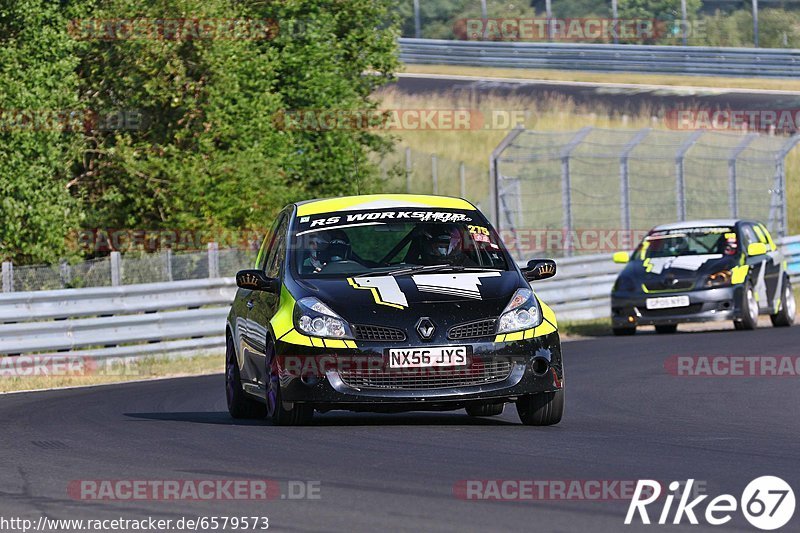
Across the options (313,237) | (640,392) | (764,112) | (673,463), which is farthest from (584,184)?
(673,463)

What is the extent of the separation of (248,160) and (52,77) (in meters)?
3.69

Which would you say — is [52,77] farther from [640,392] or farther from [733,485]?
[733,485]

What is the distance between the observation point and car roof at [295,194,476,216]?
11.1m

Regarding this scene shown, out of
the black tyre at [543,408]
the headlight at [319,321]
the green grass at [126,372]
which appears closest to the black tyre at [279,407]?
the headlight at [319,321]

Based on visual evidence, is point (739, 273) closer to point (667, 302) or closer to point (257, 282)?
point (667, 302)

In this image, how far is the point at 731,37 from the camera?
52.3 meters

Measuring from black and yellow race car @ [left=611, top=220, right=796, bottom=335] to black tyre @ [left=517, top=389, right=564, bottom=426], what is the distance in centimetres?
1088

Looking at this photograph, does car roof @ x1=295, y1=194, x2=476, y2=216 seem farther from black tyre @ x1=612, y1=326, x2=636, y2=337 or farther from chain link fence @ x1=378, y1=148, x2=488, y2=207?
chain link fence @ x1=378, y1=148, x2=488, y2=207

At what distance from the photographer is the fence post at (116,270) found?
1988 centimetres

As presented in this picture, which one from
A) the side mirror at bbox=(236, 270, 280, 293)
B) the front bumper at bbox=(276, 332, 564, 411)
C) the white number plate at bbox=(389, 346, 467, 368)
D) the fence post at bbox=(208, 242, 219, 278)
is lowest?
the fence post at bbox=(208, 242, 219, 278)

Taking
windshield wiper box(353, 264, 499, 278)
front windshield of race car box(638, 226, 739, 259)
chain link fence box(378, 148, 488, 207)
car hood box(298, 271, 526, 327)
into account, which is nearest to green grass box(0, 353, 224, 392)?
front windshield of race car box(638, 226, 739, 259)

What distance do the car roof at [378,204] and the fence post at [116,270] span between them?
29.5 ft

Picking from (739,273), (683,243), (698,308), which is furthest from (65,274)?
(739,273)

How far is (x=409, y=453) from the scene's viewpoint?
8.52 meters
